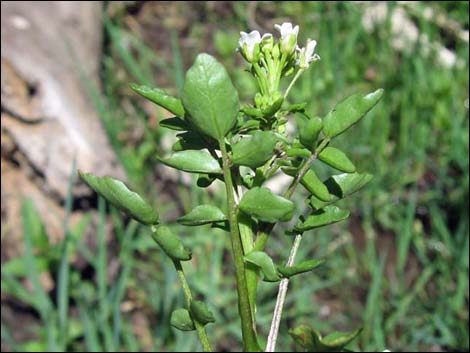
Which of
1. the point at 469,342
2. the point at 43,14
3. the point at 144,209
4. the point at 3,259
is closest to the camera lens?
the point at 144,209

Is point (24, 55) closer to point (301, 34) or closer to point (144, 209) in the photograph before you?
point (301, 34)

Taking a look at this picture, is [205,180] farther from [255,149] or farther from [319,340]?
[319,340]

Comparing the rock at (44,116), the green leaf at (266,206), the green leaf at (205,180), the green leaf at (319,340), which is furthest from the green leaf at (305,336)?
the rock at (44,116)

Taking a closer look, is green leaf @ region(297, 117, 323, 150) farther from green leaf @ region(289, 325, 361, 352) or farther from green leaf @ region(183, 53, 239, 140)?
green leaf @ region(289, 325, 361, 352)

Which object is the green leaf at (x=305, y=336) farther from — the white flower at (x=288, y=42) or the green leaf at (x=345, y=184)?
the white flower at (x=288, y=42)

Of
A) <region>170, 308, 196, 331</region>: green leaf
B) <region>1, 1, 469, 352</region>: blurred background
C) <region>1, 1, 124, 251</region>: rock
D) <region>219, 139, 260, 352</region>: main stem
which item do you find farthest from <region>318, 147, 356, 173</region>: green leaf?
<region>1, 1, 124, 251</region>: rock

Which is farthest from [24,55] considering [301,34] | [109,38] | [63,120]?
[301,34]

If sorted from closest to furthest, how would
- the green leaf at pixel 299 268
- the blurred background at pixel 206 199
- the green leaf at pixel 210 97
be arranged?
1. the green leaf at pixel 210 97
2. the green leaf at pixel 299 268
3. the blurred background at pixel 206 199
